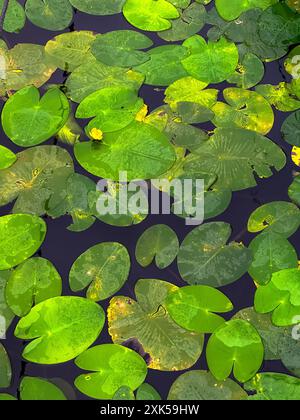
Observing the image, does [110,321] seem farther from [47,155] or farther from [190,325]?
[47,155]

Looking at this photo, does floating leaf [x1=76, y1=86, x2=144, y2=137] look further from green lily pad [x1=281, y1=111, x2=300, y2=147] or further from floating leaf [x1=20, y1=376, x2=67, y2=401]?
floating leaf [x1=20, y1=376, x2=67, y2=401]

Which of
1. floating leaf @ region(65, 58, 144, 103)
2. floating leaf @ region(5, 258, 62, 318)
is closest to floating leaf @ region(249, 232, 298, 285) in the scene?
floating leaf @ region(5, 258, 62, 318)

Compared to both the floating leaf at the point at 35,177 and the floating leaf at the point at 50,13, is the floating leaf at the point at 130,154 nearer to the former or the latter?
the floating leaf at the point at 35,177

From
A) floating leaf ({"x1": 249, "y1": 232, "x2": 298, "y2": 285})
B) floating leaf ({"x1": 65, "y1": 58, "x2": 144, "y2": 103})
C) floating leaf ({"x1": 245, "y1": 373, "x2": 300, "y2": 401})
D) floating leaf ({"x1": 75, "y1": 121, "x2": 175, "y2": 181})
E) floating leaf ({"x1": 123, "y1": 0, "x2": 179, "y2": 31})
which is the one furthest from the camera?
floating leaf ({"x1": 123, "y1": 0, "x2": 179, "y2": 31})

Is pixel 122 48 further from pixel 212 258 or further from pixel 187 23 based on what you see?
pixel 212 258

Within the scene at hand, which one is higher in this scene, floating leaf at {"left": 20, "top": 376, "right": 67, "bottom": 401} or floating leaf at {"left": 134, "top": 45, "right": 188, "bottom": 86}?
floating leaf at {"left": 134, "top": 45, "right": 188, "bottom": 86}

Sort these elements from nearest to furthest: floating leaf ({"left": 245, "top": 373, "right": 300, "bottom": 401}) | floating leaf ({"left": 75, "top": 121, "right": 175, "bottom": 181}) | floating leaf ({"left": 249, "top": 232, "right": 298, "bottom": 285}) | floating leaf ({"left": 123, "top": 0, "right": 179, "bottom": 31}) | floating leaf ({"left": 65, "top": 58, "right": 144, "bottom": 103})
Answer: floating leaf ({"left": 245, "top": 373, "right": 300, "bottom": 401})
floating leaf ({"left": 249, "top": 232, "right": 298, "bottom": 285})
floating leaf ({"left": 75, "top": 121, "right": 175, "bottom": 181})
floating leaf ({"left": 65, "top": 58, "right": 144, "bottom": 103})
floating leaf ({"left": 123, "top": 0, "right": 179, "bottom": 31})

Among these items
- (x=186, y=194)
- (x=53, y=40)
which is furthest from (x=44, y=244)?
(x=53, y=40)
